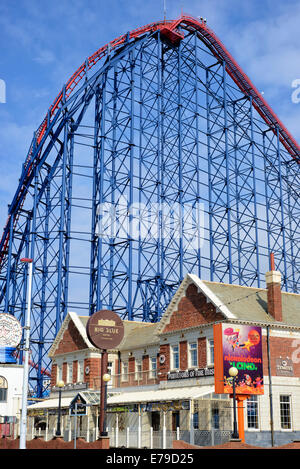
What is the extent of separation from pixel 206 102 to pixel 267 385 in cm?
3488

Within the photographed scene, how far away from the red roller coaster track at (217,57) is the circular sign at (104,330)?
25434 millimetres

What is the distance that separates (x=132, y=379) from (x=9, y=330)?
11.4m

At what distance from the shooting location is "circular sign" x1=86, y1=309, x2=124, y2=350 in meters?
30.4

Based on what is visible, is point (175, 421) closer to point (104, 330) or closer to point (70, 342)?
point (104, 330)

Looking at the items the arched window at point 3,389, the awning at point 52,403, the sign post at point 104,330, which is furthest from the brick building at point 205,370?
the arched window at point 3,389

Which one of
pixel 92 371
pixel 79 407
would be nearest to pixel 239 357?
pixel 79 407

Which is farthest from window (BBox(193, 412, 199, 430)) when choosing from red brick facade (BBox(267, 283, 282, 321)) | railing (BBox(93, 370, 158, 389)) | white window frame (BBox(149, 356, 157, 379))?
red brick facade (BBox(267, 283, 282, 321))

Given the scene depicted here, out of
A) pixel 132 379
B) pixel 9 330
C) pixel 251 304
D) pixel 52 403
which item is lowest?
pixel 52 403

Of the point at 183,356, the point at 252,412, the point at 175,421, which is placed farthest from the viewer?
the point at 183,356

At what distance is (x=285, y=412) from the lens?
31359 mm

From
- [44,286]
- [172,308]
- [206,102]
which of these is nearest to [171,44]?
[206,102]

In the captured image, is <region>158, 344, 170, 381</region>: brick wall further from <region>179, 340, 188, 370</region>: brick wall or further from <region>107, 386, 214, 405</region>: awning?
<region>179, 340, 188, 370</region>: brick wall

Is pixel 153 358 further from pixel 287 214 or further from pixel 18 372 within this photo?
pixel 287 214

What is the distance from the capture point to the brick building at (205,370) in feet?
99.9
